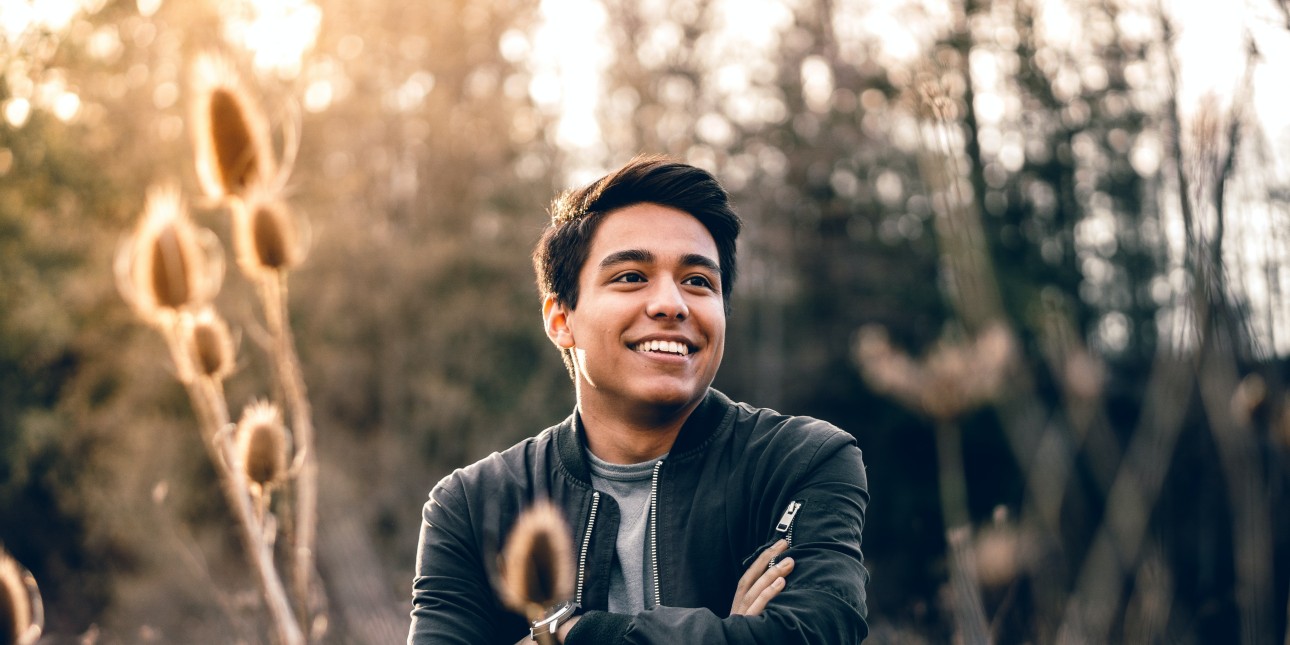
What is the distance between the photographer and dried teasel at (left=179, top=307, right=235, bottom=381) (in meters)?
1.78

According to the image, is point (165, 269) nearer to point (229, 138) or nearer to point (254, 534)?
point (229, 138)

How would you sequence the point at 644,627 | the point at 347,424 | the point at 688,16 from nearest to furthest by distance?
the point at 644,627 → the point at 347,424 → the point at 688,16

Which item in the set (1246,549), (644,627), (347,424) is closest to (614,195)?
(644,627)

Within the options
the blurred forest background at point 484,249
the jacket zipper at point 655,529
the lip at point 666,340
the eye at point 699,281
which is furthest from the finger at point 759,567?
the blurred forest background at point 484,249

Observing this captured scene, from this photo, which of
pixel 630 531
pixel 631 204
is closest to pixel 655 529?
pixel 630 531

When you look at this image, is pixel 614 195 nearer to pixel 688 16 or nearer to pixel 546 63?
pixel 546 63

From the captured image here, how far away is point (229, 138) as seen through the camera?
5.95 ft

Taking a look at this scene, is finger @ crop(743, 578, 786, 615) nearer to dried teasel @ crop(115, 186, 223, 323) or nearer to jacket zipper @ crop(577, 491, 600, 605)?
jacket zipper @ crop(577, 491, 600, 605)

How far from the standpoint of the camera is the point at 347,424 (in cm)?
1456

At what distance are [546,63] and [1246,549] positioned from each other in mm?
15153

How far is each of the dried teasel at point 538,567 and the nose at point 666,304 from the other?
0.83 m

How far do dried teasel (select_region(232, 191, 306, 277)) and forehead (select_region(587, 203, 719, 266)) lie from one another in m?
0.85

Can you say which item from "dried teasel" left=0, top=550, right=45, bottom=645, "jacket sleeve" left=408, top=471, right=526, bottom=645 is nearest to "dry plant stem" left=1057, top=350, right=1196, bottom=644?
"jacket sleeve" left=408, top=471, right=526, bottom=645

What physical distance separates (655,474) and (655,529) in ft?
0.45
